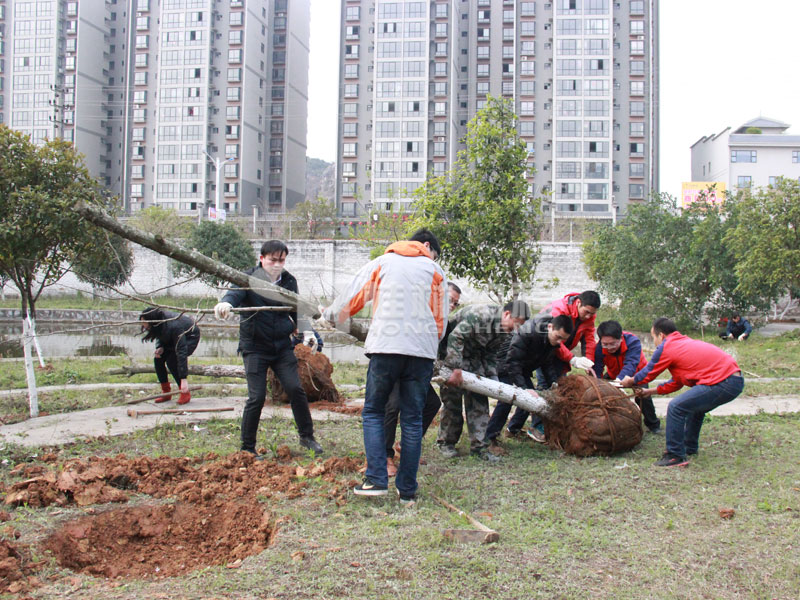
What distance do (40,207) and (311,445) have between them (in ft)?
13.8

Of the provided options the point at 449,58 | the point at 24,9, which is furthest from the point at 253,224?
the point at 24,9

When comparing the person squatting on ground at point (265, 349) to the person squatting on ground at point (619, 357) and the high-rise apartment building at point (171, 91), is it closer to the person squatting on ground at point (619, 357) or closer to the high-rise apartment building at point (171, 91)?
the person squatting on ground at point (619, 357)

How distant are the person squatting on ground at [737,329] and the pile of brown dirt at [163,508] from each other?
58.1ft

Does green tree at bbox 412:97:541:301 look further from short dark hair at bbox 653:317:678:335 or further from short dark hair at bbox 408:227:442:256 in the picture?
short dark hair at bbox 408:227:442:256

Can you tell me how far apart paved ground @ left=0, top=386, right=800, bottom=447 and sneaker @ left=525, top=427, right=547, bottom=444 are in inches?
87.5

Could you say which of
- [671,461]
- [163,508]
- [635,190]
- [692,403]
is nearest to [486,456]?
[671,461]

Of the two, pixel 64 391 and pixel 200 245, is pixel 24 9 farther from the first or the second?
pixel 64 391

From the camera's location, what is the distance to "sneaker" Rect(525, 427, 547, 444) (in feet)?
20.5

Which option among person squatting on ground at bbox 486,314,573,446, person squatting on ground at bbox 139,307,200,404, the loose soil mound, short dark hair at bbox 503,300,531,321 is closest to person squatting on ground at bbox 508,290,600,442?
person squatting on ground at bbox 486,314,573,446

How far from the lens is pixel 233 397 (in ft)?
29.1

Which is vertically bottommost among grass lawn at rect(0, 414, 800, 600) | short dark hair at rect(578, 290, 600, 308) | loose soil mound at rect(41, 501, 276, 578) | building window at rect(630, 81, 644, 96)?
loose soil mound at rect(41, 501, 276, 578)

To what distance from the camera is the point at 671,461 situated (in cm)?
536

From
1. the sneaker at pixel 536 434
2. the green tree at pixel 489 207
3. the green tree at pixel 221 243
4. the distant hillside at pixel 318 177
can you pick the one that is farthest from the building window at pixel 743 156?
the distant hillside at pixel 318 177

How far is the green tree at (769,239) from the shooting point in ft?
57.5
